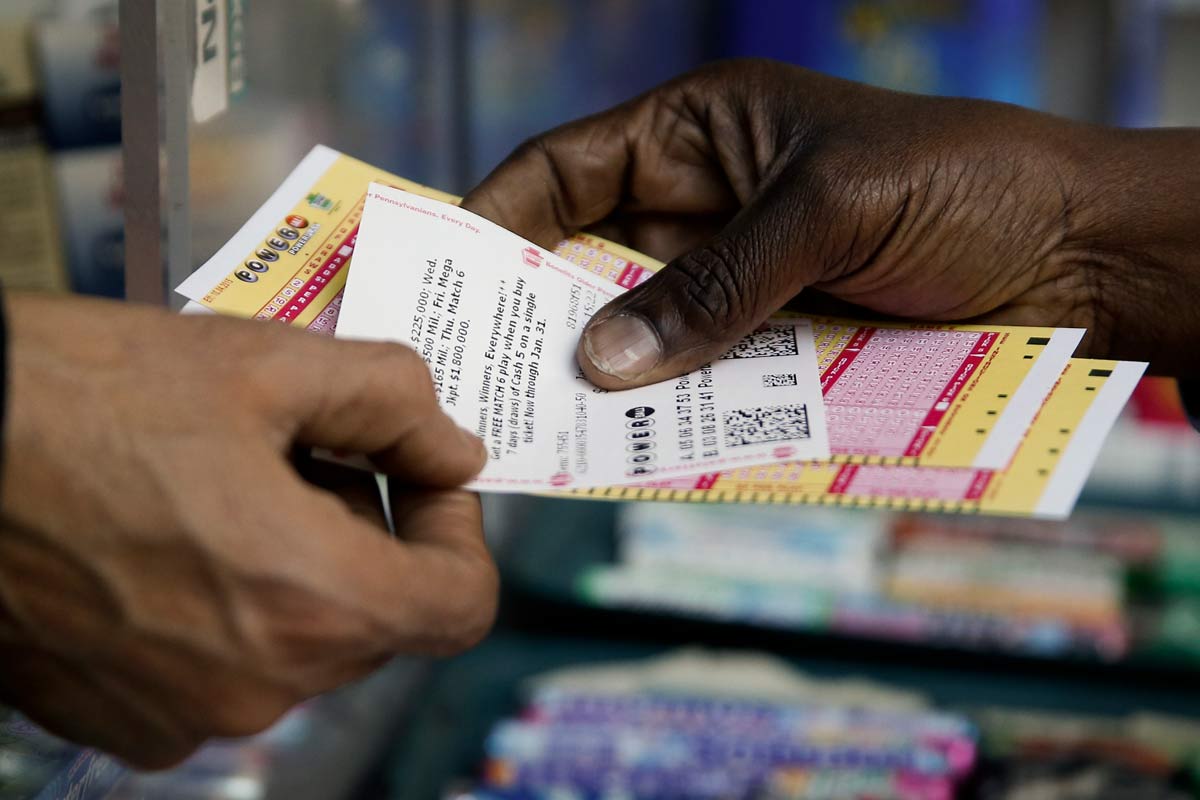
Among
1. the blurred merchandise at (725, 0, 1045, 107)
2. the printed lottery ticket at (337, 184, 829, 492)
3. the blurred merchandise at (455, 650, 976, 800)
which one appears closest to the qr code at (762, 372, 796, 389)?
the printed lottery ticket at (337, 184, 829, 492)

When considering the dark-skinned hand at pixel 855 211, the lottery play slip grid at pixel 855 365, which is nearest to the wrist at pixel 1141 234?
the dark-skinned hand at pixel 855 211

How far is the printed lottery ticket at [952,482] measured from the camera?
0.83m

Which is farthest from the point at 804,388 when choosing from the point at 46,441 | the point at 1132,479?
the point at 1132,479

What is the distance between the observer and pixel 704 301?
3.43 ft

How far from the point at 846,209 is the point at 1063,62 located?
7.63 ft

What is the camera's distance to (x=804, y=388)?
1024 millimetres

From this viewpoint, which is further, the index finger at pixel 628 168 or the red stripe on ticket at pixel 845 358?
the index finger at pixel 628 168

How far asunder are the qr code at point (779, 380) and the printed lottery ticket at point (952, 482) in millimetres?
143

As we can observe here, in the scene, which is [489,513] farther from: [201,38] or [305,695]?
[305,695]

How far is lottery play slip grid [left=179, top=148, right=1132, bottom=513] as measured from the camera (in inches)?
34.6

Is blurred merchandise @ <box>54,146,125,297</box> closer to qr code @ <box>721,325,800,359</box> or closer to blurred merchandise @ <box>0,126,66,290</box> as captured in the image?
blurred merchandise @ <box>0,126,66,290</box>

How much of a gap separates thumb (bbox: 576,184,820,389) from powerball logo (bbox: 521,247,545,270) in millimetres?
91

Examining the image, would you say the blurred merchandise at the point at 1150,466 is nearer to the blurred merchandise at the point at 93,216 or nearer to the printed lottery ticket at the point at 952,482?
the printed lottery ticket at the point at 952,482

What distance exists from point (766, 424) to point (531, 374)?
0.21 m
